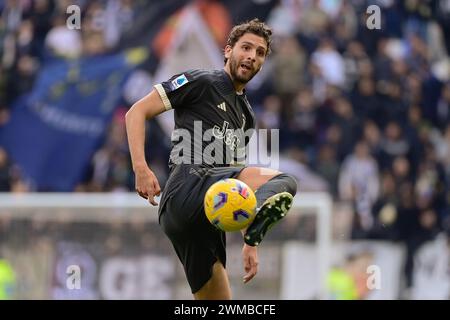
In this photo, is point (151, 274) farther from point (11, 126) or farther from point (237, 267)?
point (11, 126)

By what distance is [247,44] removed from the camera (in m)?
7.87

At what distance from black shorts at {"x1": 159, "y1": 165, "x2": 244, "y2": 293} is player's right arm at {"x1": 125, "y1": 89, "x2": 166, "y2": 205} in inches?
10.9

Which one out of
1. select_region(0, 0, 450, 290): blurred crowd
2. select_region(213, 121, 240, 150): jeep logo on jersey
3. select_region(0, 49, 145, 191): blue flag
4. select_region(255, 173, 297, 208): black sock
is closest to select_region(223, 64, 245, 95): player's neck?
select_region(213, 121, 240, 150): jeep logo on jersey

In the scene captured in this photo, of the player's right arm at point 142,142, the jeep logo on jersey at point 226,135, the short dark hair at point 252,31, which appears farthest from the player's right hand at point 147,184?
the short dark hair at point 252,31

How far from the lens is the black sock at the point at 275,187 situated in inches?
286

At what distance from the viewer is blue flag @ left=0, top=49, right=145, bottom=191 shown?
1568cm

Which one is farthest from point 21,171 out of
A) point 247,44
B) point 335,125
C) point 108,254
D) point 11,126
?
point 247,44

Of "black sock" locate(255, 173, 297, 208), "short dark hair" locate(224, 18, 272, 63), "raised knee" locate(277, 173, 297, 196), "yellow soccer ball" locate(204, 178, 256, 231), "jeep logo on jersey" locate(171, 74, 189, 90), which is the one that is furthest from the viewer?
"short dark hair" locate(224, 18, 272, 63)

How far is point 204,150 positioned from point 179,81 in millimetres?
543

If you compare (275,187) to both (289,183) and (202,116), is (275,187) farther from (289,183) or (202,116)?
(202,116)

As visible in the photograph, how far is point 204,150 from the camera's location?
777cm

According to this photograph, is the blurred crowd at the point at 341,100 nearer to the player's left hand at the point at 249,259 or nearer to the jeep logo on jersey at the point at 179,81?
the jeep logo on jersey at the point at 179,81

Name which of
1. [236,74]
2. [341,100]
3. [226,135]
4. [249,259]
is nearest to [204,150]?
[226,135]

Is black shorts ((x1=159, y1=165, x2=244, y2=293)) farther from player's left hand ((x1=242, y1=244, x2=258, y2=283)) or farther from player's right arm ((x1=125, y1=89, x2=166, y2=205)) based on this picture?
player's left hand ((x1=242, y1=244, x2=258, y2=283))
